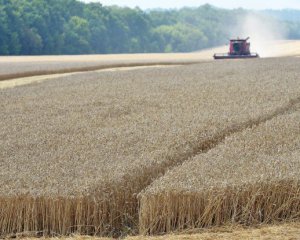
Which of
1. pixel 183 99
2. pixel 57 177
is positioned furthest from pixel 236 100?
pixel 57 177

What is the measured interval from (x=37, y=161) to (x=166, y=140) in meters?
2.75

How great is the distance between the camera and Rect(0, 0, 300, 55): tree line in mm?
101750

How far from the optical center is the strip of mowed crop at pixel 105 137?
11.8 m

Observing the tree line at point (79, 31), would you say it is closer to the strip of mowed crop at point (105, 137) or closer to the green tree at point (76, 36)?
the green tree at point (76, 36)

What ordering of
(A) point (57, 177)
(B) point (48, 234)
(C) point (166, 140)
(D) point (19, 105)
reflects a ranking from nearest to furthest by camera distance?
(B) point (48, 234) < (A) point (57, 177) < (C) point (166, 140) < (D) point (19, 105)

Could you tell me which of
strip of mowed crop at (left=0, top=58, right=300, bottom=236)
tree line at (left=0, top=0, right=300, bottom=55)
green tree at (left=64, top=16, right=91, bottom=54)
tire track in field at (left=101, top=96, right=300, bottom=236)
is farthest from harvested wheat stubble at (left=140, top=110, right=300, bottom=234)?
green tree at (left=64, top=16, right=91, bottom=54)

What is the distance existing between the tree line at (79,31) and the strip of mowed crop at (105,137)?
72.8 meters

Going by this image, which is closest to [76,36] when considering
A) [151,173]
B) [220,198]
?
[151,173]

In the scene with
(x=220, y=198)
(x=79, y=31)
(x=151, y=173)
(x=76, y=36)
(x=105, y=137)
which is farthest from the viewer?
(x=79, y=31)

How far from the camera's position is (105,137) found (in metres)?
16.5

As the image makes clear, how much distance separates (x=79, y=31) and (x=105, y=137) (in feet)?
337

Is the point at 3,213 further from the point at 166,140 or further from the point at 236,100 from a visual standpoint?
the point at 236,100

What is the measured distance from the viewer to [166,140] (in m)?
15.6

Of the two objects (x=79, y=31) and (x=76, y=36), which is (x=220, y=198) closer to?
(x=76, y=36)
